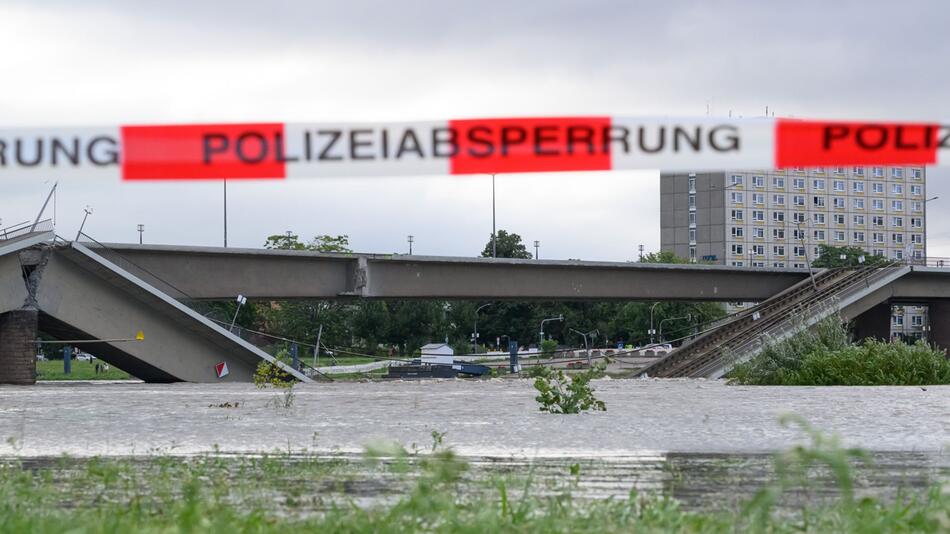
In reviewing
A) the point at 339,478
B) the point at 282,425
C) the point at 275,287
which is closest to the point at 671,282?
the point at 275,287

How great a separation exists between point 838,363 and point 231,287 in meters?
25.9

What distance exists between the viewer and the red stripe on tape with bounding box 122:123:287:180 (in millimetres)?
11578

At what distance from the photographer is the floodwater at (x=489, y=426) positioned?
9680mm

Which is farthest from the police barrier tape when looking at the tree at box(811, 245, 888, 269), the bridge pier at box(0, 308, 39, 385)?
the tree at box(811, 245, 888, 269)

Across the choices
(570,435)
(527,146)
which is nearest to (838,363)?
(570,435)

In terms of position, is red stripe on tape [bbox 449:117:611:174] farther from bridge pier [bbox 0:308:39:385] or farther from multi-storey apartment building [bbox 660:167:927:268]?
multi-storey apartment building [bbox 660:167:927:268]

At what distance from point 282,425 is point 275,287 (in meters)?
34.3

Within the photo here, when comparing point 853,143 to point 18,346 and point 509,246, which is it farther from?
point 509,246

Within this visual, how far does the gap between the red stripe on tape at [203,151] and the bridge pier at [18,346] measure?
85.3ft

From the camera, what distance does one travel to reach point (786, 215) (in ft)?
507

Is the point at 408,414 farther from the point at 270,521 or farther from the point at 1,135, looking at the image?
the point at 270,521

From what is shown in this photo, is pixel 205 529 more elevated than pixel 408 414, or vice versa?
pixel 205 529

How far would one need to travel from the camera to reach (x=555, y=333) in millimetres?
119250

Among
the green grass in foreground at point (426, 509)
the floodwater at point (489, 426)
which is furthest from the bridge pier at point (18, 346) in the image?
the green grass in foreground at point (426, 509)
